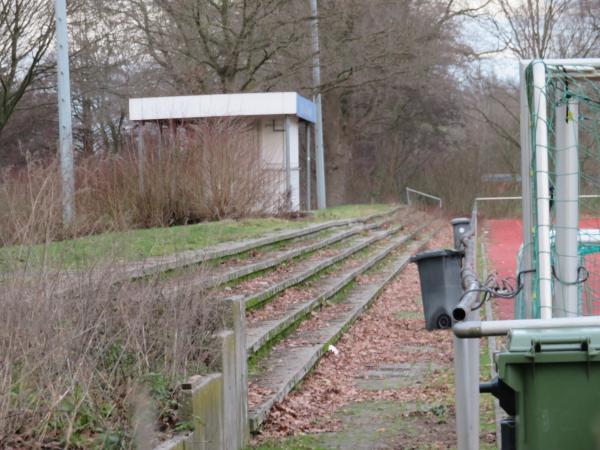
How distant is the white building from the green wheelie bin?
1771 cm

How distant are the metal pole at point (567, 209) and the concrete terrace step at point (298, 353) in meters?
2.37

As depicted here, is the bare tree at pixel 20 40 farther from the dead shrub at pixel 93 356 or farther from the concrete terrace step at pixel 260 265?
the dead shrub at pixel 93 356

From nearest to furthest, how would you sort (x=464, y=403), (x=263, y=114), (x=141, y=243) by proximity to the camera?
1. (x=464, y=403)
2. (x=141, y=243)
3. (x=263, y=114)

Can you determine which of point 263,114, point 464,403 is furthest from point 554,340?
point 263,114

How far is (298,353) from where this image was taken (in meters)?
9.48

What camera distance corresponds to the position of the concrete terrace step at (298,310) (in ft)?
29.5

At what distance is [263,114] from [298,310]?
1268 centimetres

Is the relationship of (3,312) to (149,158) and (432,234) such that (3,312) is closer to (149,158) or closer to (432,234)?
(149,158)

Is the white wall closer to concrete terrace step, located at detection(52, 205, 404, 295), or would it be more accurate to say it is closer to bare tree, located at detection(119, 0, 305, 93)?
concrete terrace step, located at detection(52, 205, 404, 295)

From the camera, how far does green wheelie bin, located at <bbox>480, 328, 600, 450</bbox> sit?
3.60 meters

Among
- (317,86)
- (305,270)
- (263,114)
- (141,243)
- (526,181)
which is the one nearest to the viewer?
(526,181)

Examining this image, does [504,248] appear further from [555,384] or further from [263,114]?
[555,384]

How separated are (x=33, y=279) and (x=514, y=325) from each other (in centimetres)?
321

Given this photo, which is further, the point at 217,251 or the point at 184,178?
the point at 184,178
